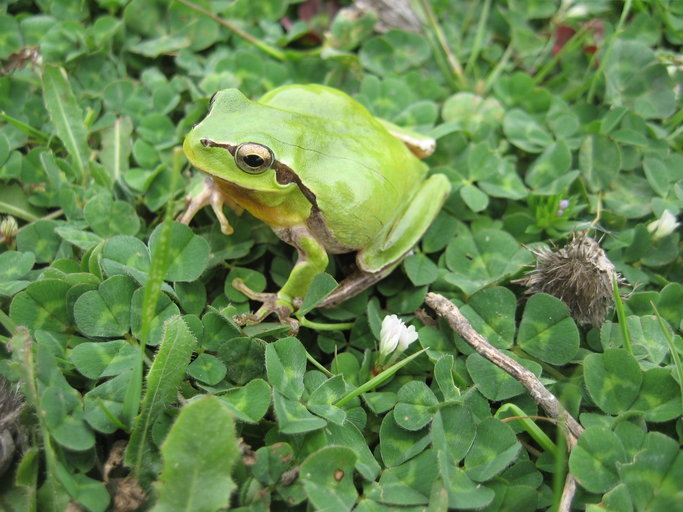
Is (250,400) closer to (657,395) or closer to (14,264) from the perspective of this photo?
(14,264)

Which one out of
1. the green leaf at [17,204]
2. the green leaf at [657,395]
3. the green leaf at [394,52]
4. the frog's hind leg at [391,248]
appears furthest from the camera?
the green leaf at [394,52]

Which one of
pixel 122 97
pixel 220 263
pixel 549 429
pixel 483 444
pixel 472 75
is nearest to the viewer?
pixel 483 444

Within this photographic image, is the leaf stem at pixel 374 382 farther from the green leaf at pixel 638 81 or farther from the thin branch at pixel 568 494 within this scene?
the green leaf at pixel 638 81

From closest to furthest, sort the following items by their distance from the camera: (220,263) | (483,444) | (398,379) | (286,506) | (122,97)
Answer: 1. (286,506)
2. (483,444)
3. (398,379)
4. (220,263)
5. (122,97)

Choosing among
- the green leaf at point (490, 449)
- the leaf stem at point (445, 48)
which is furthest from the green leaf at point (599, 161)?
the green leaf at point (490, 449)

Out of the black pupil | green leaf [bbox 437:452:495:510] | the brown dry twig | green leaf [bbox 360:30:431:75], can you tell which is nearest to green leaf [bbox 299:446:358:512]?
green leaf [bbox 437:452:495:510]

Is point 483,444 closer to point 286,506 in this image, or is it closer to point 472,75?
point 286,506

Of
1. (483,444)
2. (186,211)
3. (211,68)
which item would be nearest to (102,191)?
(186,211)
